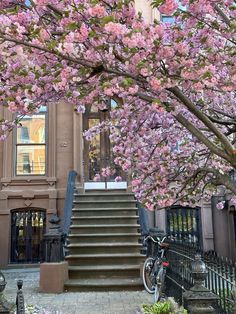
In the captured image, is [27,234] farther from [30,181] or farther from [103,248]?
[103,248]

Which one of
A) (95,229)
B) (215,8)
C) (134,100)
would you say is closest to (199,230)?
(95,229)

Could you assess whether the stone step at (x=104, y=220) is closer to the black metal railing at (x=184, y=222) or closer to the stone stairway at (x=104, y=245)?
the stone stairway at (x=104, y=245)

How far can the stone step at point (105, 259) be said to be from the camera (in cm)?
915

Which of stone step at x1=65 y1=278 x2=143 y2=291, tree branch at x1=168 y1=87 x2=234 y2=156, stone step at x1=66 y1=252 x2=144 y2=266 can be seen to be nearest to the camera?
tree branch at x1=168 y1=87 x2=234 y2=156

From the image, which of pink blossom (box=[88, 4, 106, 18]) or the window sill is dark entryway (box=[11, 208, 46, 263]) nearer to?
the window sill

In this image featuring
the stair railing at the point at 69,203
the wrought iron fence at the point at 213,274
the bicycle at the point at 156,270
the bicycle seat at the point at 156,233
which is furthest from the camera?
the stair railing at the point at 69,203

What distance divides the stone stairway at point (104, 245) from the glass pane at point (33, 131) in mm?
2766

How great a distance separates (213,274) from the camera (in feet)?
15.8

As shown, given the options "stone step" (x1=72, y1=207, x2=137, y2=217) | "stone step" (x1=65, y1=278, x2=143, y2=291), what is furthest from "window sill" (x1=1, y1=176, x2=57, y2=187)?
"stone step" (x1=65, y1=278, x2=143, y2=291)

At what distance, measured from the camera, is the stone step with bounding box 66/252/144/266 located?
9.15m

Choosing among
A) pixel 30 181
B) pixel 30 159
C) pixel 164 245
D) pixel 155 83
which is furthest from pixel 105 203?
pixel 155 83

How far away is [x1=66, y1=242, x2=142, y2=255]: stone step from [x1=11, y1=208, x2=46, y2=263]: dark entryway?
3.19 meters

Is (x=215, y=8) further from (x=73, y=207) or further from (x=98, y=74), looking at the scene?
(x=73, y=207)

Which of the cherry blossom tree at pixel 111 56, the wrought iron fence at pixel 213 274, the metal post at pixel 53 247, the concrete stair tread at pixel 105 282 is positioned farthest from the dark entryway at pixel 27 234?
the cherry blossom tree at pixel 111 56
